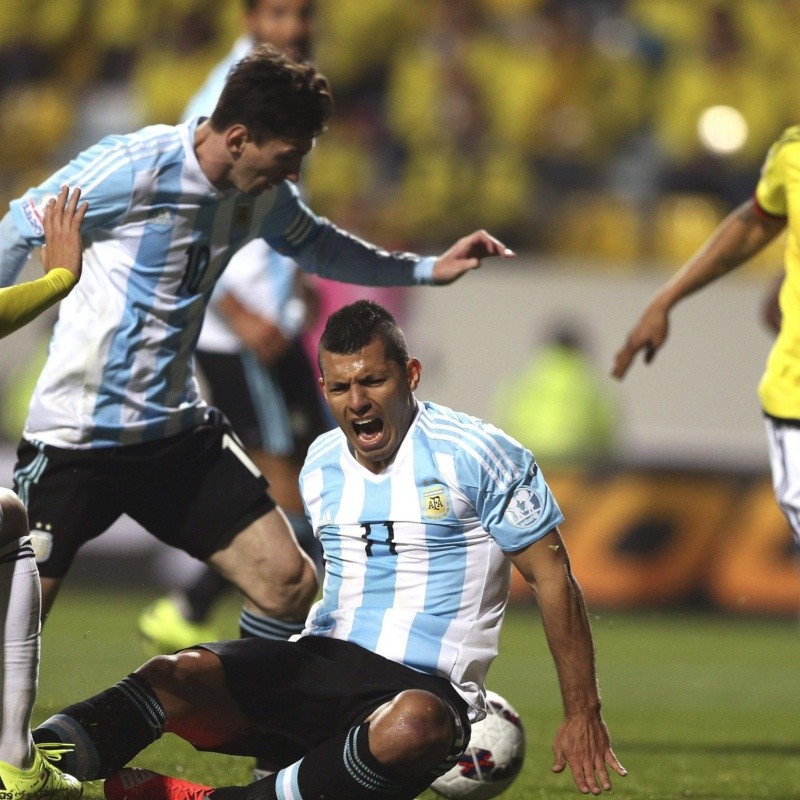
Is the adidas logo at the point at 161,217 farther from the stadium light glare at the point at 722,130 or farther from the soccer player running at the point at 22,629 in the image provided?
the stadium light glare at the point at 722,130

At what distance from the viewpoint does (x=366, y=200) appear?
12.4 m

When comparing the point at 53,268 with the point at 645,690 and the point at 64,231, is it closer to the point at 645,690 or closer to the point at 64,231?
the point at 64,231

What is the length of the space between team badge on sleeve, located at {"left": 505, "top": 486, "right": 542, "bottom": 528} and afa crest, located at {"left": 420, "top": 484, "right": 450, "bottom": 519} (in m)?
0.19

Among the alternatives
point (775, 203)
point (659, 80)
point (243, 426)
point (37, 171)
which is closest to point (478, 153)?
point (659, 80)

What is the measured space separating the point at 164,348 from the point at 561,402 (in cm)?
756

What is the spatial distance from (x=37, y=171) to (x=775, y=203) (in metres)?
8.79

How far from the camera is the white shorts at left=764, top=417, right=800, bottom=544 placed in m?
4.56

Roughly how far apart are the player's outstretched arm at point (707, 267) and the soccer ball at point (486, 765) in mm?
1314

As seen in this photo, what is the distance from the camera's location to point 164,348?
4.54 m

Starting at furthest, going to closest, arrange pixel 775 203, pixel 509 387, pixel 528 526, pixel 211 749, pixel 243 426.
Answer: pixel 509 387 → pixel 243 426 → pixel 775 203 → pixel 211 749 → pixel 528 526

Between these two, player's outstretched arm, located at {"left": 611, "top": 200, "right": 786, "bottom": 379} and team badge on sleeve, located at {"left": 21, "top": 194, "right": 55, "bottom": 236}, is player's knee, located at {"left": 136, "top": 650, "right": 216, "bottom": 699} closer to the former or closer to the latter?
team badge on sleeve, located at {"left": 21, "top": 194, "right": 55, "bottom": 236}

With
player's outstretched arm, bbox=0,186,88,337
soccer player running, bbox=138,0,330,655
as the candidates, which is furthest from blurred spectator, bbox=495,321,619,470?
player's outstretched arm, bbox=0,186,88,337

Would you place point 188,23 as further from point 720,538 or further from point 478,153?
point 720,538

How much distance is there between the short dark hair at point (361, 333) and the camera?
12.3ft
